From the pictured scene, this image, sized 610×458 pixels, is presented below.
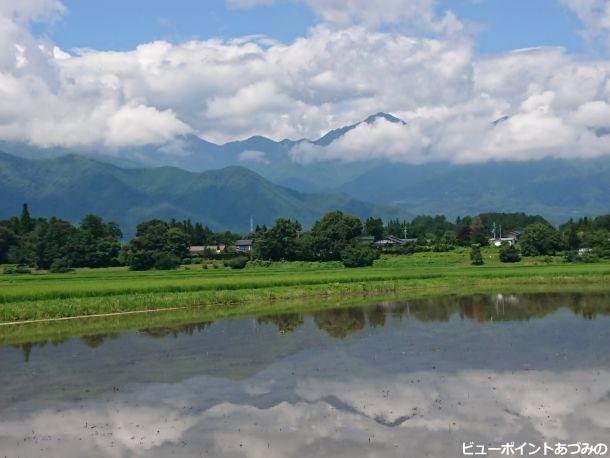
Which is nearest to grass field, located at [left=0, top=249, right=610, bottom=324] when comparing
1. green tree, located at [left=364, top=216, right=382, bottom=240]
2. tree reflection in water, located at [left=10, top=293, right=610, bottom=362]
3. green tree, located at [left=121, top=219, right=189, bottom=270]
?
tree reflection in water, located at [left=10, top=293, right=610, bottom=362]

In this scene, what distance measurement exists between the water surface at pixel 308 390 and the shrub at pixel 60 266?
49498 millimetres

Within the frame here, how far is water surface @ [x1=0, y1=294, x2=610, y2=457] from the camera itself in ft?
55.2

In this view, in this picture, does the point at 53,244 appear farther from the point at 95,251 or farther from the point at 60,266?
the point at 60,266

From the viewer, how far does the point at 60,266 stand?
268ft

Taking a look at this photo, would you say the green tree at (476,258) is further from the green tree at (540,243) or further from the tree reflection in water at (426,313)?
the tree reflection in water at (426,313)

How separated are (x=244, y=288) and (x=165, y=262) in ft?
108

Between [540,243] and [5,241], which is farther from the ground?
[5,241]

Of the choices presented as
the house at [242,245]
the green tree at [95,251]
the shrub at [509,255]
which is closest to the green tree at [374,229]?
the house at [242,245]

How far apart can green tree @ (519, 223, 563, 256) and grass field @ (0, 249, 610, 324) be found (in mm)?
22032

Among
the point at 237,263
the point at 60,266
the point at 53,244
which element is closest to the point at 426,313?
the point at 237,263

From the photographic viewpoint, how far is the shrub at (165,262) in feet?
270

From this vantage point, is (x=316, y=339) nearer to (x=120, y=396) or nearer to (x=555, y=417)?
(x=120, y=396)

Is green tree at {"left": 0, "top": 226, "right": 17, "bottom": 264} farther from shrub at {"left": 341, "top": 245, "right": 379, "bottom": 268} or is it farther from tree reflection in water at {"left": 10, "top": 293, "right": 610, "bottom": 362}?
tree reflection in water at {"left": 10, "top": 293, "right": 610, "bottom": 362}

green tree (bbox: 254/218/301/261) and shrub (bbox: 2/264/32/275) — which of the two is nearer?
shrub (bbox: 2/264/32/275)
